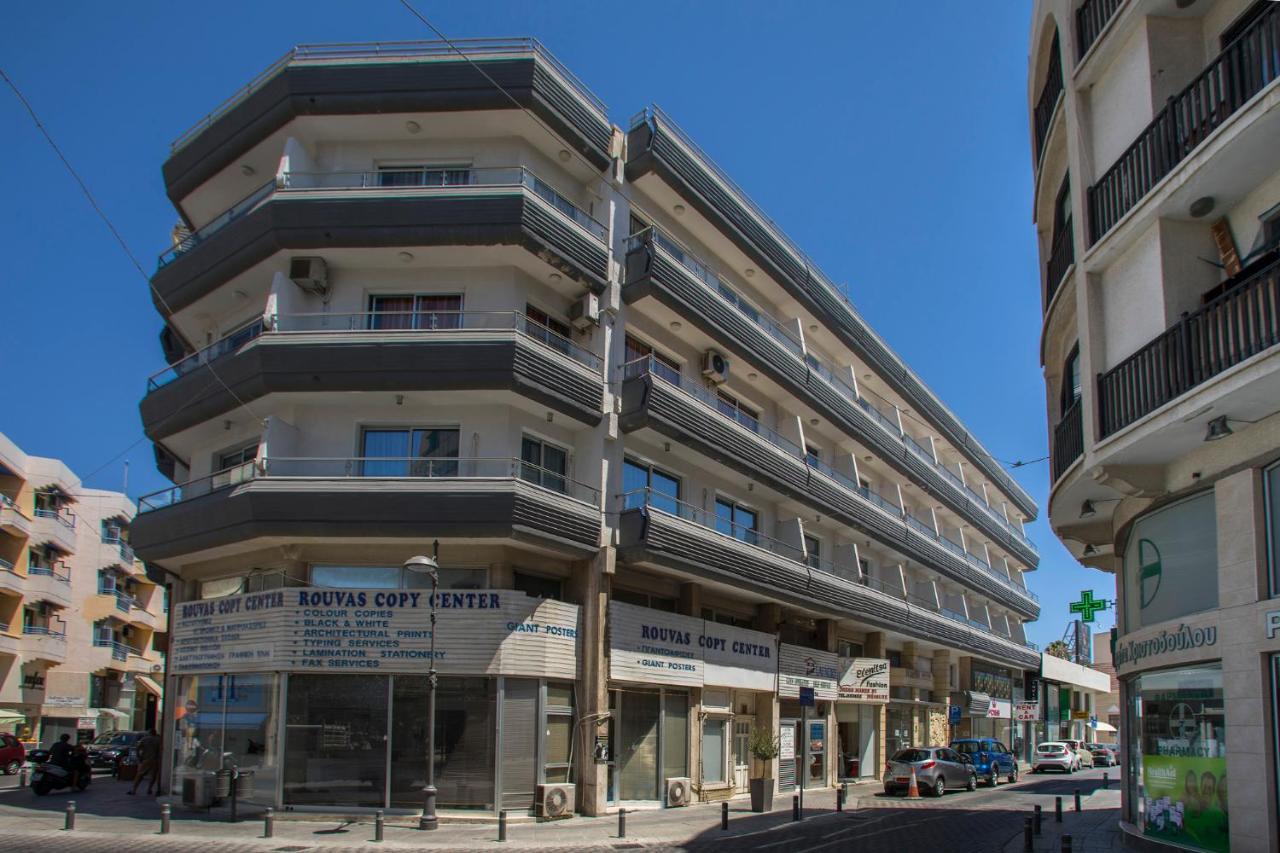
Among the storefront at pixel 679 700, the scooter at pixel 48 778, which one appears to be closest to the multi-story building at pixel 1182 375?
the storefront at pixel 679 700

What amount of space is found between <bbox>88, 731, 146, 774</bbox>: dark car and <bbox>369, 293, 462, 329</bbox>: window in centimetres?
2187

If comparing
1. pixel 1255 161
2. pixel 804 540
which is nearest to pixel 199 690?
pixel 804 540

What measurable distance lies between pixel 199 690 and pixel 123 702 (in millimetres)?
47728

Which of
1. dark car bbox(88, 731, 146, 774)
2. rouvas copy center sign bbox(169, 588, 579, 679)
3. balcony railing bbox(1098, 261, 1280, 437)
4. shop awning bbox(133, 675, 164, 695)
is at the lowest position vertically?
dark car bbox(88, 731, 146, 774)

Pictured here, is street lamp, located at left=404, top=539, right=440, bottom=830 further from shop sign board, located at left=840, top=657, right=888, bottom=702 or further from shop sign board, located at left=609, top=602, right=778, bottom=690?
shop sign board, located at left=840, top=657, right=888, bottom=702

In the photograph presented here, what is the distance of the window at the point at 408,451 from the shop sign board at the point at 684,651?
5342mm

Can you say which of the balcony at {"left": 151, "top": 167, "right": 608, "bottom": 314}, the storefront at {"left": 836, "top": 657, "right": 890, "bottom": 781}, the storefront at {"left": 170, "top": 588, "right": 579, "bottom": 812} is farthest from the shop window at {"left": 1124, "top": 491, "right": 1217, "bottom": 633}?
the storefront at {"left": 836, "top": 657, "right": 890, "bottom": 781}

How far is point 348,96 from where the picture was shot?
24547 mm

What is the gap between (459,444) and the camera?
24.2 meters

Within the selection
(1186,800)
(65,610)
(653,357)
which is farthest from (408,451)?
(65,610)

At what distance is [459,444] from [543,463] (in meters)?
2.18

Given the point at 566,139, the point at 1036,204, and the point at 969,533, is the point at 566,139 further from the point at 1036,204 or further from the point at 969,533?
the point at 969,533

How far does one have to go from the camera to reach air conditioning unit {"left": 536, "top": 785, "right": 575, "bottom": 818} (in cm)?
2247

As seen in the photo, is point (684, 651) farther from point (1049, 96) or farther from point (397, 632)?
point (1049, 96)
